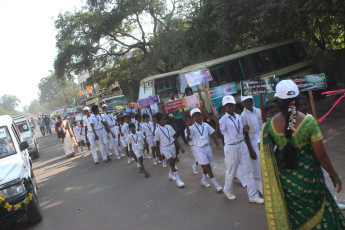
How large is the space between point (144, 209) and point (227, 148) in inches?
74.6

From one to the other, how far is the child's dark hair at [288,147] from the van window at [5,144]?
556cm

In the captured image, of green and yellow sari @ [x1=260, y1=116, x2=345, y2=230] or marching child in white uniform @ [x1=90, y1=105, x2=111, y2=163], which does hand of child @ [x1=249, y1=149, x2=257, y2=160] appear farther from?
marching child in white uniform @ [x1=90, y1=105, x2=111, y2=163]

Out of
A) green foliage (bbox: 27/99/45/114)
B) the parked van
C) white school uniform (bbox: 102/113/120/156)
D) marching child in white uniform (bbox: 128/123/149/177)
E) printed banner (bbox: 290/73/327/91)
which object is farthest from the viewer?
green foliage (bbox: 27/99/45/114)

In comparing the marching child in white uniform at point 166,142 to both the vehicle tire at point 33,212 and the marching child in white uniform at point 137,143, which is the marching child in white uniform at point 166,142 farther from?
the vehicle tire at point 33,212

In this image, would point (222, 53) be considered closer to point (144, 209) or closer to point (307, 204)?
point (144, 209)

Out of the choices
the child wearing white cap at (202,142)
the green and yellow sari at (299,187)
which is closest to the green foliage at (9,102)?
the child wearing white cap at (202,142)

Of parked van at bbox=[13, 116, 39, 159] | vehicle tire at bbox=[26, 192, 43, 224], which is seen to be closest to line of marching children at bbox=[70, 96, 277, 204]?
vehicle tire at bbox=[26, 192, 43, 224]

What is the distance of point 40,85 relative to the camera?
115m

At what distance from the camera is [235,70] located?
10.5m

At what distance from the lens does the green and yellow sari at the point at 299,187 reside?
2.36 m

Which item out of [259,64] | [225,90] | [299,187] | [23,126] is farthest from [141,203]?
[23,126]

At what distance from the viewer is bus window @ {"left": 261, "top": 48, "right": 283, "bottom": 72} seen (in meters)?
11.0

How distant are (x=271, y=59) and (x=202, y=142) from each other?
7.46 metres

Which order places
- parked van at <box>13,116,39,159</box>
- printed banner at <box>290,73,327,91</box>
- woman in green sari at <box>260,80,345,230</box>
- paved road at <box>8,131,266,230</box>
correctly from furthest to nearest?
parked van at <box>13,116,39,159</box>, printed banner at <box>290,73,327,91</box>, paved road at <box>8,131,266,230</box>, woman in green sari at <box>260,80,345,230</box>
